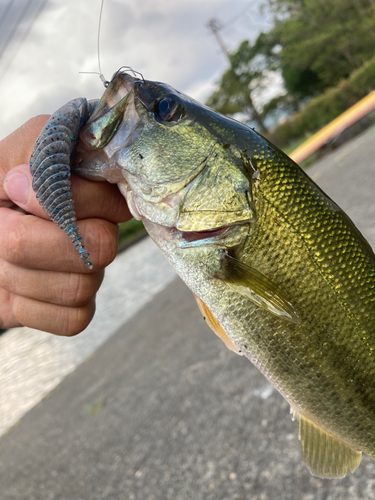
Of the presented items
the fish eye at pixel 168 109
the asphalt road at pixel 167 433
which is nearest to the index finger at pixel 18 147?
the fish eye at pixel 168 109

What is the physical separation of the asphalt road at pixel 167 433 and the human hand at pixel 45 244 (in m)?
3.00

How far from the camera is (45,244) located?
1.53 meters

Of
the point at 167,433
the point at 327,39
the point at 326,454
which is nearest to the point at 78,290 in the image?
the point at 326,454

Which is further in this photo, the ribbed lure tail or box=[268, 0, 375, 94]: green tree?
box=[268, 0, 375, 94]: green tree

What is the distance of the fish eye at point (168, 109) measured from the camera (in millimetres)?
1492

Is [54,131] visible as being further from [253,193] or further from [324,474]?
[324,474]

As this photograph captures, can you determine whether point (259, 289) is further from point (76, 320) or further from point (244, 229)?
point (76, 320)

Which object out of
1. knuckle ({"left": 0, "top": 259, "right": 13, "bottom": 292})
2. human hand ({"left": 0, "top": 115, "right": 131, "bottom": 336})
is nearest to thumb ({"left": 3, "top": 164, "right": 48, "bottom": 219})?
human hand ({"left": 0, "top": 115, "right": 131, "bottom": 336})

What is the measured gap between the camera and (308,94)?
38.5 meters

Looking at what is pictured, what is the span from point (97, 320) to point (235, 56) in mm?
34869

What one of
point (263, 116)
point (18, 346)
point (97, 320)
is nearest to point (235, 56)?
point (263, 116)

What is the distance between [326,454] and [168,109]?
1597mm

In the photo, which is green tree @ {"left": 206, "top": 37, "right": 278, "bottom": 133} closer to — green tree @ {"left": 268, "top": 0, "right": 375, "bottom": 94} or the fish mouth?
green tree @ {"left": 268, "top": 0, "right": 375, "bottom": 94}

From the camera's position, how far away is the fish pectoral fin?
4.53ft
